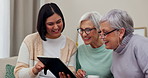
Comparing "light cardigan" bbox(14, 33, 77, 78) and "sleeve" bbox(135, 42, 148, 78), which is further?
"light cardigan" bbox(14, 33, 77, 78)

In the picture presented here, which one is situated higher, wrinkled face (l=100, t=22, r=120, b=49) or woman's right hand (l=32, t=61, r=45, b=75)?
wrinkled face (l=100, t=22, r=120, b=49)

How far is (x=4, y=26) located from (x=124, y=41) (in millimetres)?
1546

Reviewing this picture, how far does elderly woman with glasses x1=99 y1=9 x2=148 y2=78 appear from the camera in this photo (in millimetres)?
1218

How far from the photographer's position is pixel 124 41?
4.13ft

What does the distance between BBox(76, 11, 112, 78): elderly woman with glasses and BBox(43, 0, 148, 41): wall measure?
34.2 inches

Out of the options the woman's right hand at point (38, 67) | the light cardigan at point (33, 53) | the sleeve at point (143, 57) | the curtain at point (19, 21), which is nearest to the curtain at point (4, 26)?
the curtain at point (19, 21)

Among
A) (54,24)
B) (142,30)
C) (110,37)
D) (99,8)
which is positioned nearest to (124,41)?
(110,37)

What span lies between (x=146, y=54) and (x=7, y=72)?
133 centimetres

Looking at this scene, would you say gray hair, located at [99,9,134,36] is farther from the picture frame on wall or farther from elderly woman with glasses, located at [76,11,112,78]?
the picture frame on wall

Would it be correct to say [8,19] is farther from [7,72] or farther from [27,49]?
[27,49]

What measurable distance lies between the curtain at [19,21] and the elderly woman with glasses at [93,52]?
106cm

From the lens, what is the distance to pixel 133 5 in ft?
7.85

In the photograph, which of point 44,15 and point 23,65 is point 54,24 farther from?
point 23,65

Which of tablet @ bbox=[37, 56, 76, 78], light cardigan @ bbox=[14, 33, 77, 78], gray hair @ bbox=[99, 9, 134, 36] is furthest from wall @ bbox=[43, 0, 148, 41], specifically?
tablet @ bbox=[37, 56, 76, 78]
